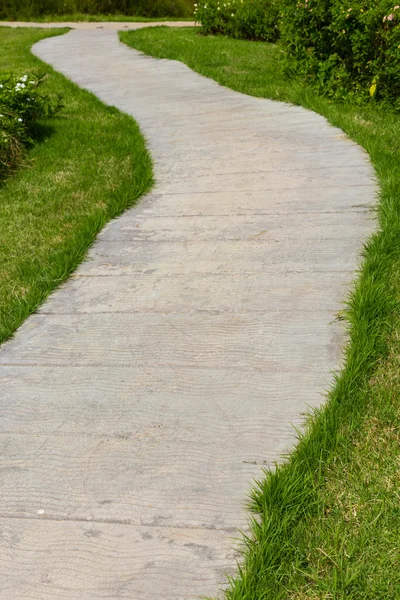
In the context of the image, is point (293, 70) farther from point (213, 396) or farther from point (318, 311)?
point (213, 396)

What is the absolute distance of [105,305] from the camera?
4152mm

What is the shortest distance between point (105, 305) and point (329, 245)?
1.43 metres

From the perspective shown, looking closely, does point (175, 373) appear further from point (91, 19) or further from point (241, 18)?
point (91, 19)

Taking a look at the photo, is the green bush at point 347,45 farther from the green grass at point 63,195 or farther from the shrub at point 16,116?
the shrub at point 16,116

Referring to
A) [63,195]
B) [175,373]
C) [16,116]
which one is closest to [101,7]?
[16,116]

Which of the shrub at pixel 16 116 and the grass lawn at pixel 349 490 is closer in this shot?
the grass lawn at pixel 349 490

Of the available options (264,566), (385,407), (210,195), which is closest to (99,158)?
(210,195)

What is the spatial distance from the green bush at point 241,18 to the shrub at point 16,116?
7.07 meters

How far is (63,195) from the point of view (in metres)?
5.95

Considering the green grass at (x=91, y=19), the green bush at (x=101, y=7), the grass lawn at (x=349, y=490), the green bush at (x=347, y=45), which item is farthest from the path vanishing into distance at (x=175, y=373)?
the green bush at (x=101, y=7)

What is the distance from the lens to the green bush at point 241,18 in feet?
45.2

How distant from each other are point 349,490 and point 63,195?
3978 mm

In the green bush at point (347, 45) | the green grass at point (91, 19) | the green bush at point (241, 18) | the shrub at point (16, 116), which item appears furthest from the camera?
the green grass at point (91, 19)

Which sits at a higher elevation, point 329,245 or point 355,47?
point 355,47
